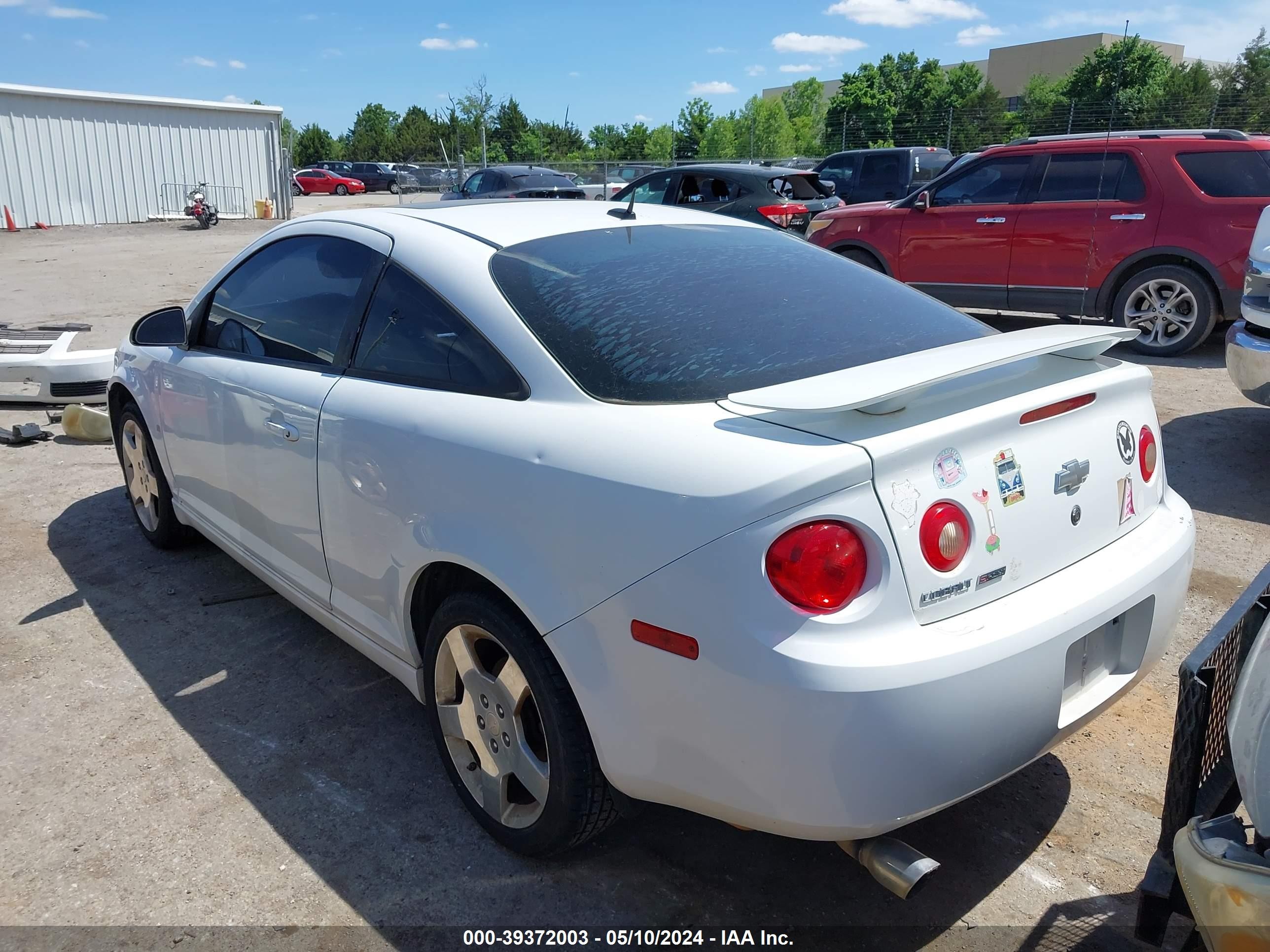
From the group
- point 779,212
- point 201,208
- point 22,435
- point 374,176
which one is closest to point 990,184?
point 779,212

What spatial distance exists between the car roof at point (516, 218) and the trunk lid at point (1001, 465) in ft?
3.86

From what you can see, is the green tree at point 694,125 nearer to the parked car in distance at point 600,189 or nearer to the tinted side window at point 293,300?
the parked car in distance at point 600,189

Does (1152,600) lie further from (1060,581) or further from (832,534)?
(832,534)

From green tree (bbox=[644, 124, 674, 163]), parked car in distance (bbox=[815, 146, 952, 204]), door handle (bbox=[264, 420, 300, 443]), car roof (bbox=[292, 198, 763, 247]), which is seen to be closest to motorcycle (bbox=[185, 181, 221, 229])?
parked car in distance (bbox=[815, 146, 952, 204])

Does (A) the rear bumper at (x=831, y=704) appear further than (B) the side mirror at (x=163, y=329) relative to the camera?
No

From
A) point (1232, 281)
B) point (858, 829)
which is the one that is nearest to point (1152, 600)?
point (858, 829)

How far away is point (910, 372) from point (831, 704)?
795 mm

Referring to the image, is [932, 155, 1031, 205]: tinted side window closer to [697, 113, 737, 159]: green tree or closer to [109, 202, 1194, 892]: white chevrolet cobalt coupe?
[109, 202, 1194, 892]: white chevrolet cobalt coupe

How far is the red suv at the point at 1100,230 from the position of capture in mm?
8000

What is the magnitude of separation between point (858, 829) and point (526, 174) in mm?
18844

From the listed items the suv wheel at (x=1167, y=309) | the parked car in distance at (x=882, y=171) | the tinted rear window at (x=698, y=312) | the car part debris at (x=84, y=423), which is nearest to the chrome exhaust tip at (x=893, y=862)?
the tinted rear window at (x=698, y=312)

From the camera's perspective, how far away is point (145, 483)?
455cm

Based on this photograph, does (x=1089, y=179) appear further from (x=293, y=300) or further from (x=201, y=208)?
(x=201, y=208)

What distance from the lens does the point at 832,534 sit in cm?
189
